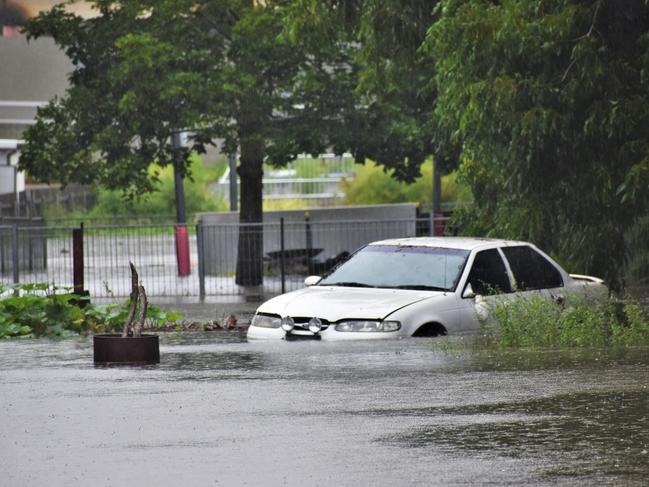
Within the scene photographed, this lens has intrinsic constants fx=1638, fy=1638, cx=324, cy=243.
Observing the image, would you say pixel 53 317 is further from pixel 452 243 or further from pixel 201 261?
pixel 201 261

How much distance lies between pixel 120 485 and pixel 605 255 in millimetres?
16241

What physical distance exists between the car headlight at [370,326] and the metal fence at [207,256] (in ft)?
50.4

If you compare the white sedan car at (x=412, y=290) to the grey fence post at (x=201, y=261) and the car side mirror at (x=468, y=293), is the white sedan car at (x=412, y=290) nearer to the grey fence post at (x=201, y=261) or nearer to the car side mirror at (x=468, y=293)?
the car side mirror at (x=468, y=293)

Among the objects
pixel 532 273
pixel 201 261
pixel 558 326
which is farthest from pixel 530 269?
pixel 201 261

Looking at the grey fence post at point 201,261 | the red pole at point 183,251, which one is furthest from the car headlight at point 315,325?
the red pole at point 183,251

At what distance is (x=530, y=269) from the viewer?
719 inches

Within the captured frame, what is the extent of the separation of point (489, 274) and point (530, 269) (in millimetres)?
801

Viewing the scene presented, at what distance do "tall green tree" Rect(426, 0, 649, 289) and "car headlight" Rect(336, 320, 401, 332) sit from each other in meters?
5.26

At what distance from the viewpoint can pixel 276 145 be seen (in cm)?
3484

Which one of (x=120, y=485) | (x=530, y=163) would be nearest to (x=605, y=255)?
(x=530, y=163)

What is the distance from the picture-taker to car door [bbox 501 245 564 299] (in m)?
17.9

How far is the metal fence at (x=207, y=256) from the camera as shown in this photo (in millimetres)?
32812

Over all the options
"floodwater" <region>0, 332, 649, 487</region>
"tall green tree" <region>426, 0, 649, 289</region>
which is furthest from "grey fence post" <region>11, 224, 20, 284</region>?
"floodwater" <region>0, 332, 649, 487</region>

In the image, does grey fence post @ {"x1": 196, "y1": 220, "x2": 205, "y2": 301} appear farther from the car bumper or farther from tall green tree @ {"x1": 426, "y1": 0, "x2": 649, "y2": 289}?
the car bumper
